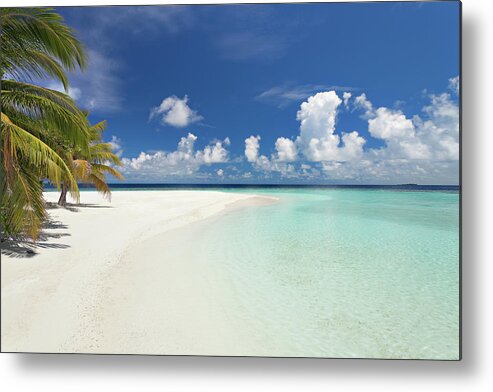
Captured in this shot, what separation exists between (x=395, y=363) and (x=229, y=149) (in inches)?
105

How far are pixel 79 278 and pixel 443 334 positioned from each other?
3.10 metres

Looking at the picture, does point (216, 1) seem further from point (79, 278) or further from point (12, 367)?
point (12, 367)

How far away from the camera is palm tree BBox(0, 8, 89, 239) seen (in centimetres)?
219

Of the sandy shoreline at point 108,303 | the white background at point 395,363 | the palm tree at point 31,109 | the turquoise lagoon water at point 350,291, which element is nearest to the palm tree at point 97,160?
the palm tree at point 31,109

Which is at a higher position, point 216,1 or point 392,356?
point 216,1

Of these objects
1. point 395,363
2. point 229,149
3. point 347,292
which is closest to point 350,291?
point 347,292

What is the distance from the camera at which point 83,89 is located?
2.61 metres

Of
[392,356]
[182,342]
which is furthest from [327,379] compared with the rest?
[182,342]

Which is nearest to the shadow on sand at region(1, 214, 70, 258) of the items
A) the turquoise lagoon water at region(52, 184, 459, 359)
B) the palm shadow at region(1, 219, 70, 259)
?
the palm shadow at region(1, 219, 70, 259)

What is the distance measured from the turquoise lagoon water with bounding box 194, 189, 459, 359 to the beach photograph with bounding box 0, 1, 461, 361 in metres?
0.02

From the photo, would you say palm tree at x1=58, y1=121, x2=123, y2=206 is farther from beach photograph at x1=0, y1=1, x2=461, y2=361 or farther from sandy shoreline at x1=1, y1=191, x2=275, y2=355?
sandy shoreline at x1=1, y1=191, x2=275, y2=355

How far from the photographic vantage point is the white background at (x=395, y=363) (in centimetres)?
192

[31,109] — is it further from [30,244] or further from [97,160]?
[30,244]

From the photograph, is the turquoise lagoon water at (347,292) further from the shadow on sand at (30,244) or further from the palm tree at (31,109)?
the palm tree at (31,109)
